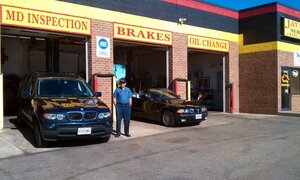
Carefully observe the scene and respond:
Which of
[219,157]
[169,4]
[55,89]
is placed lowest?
[219,157]

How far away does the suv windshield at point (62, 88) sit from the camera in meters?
10.1

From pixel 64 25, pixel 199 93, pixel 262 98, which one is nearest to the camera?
pixel 64 25

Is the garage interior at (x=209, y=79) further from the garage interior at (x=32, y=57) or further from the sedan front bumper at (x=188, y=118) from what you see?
the sedan front bumper at (x=188, y=118)

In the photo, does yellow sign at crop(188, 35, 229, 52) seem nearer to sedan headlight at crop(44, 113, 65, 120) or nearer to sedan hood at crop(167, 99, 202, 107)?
sedan hood at crop(167, 99, 202, 107)

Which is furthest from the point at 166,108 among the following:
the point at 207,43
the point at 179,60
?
the point at 207,43

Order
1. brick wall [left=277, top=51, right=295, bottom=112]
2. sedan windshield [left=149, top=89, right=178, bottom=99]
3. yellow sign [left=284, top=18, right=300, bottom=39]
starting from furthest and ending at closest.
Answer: yellow sign [left=284, top=18, right=300, bottom=39]
brick wall [left=277, top=51, right=295, bottom=112]
sedan windshield [left=149, top=89, right=178, bottom=99]

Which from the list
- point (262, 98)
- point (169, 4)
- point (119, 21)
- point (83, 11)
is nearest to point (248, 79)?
point (262, 98)

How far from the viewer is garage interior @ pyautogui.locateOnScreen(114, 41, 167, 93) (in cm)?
2089

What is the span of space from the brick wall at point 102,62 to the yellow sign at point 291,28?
9906 mm

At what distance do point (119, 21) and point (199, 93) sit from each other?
→ 8.98 m

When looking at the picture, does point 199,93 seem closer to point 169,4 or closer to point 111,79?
point 169,4

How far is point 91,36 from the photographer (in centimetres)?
1397

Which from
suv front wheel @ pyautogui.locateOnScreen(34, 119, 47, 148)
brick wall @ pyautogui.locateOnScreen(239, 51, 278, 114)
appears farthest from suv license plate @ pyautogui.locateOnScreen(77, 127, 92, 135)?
brick wall @ pyautogui.locateOnScreen(239, 51, 278, 114)

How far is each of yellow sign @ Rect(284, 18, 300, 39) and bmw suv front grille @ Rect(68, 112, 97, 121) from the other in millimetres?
13605
